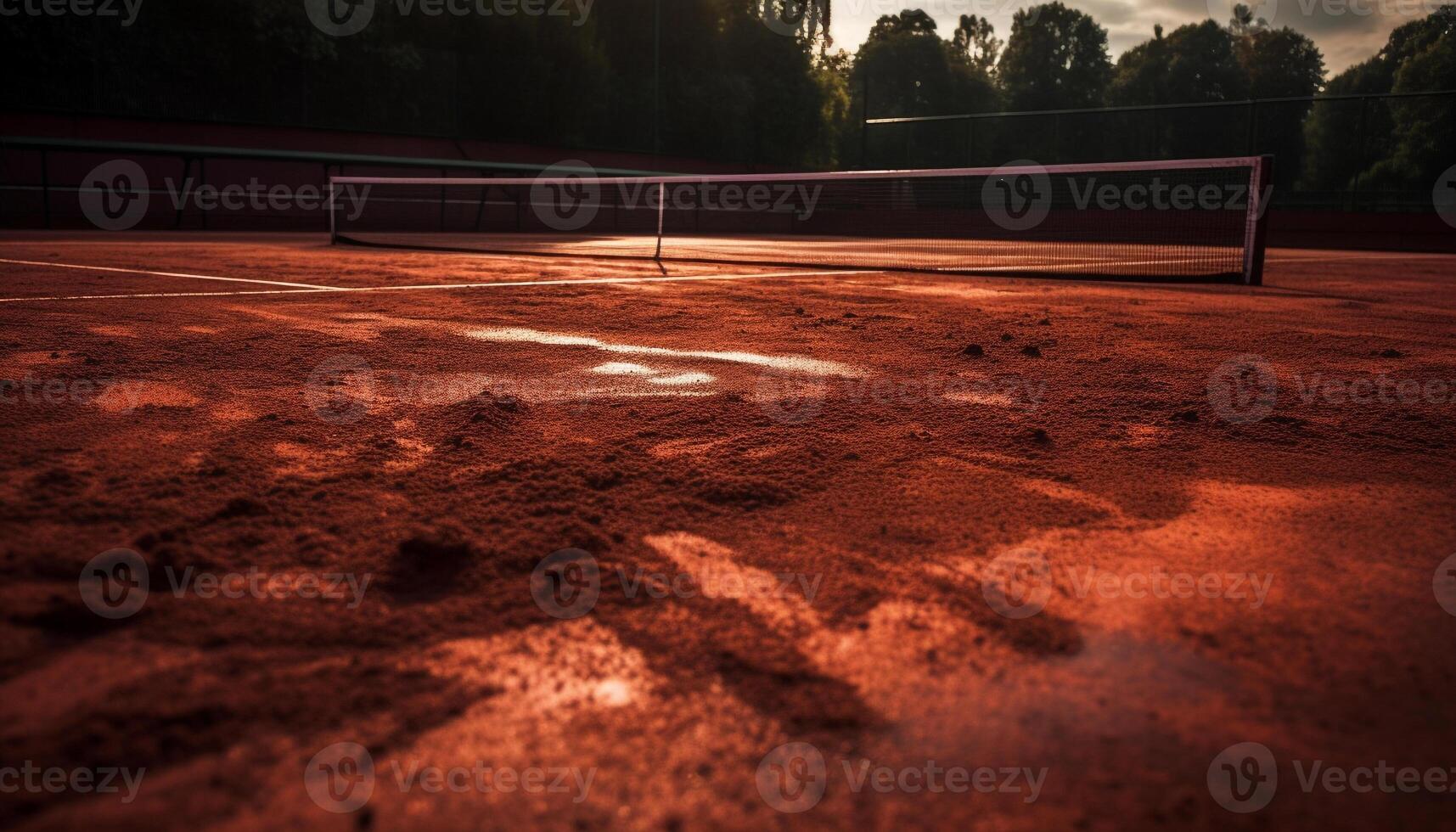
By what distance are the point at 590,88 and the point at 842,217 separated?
32.3ft

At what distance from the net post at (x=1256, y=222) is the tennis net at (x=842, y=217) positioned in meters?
4.16

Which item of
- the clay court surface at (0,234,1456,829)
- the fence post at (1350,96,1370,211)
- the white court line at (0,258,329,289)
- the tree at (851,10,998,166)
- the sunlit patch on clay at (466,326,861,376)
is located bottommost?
the clay court surface at (0,234,1456,829)

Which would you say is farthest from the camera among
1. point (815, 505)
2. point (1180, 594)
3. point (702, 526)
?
point (815, 505)

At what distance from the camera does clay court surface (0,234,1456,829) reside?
4.20ft

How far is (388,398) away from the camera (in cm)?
351

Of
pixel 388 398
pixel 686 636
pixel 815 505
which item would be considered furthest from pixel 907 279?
pixel 686 636

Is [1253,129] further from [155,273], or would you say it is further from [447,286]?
[155,273]

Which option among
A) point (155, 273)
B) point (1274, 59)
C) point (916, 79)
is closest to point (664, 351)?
point (155, 273)

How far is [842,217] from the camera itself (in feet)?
113

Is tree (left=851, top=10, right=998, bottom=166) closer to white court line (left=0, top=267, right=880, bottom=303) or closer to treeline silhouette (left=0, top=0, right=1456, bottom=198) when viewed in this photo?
treeline silhouette (left=0, top=0, right=1456, bottom=198)

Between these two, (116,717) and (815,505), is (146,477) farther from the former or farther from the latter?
(815,505)

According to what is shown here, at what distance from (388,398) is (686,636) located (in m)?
2.21

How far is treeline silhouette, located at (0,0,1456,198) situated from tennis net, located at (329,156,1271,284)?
5.91 ft

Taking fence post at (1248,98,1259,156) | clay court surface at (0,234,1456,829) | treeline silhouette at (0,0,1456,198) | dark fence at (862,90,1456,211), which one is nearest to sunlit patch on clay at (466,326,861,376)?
clay court surface at (0,234,1456,829)
